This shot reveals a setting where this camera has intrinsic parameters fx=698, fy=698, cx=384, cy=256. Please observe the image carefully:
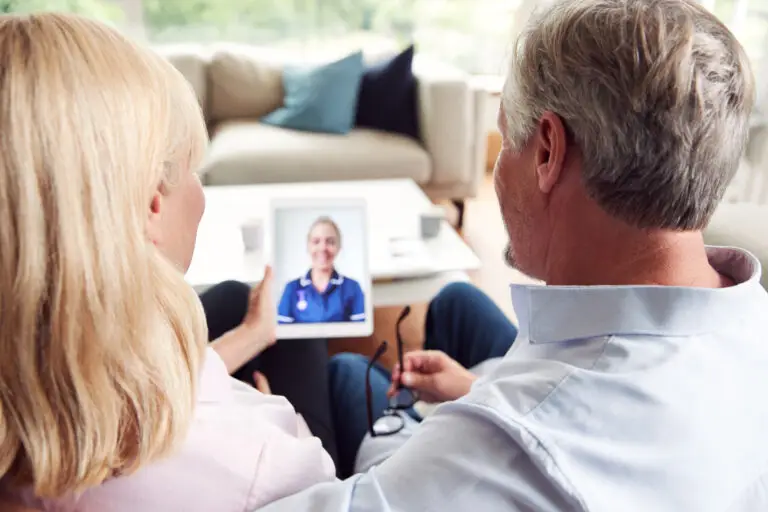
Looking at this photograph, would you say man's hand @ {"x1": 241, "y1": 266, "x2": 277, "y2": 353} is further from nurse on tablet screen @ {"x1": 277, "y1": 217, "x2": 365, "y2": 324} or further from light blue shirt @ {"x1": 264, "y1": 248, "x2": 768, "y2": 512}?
light blue shirt @ {"x1": 264, "y1": 248, "x2": 768, "y2": 512}

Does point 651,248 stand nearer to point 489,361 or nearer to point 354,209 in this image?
point 489,361

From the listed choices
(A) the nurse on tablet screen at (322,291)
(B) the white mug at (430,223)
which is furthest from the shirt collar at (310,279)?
(B) the white mug at (430,223)

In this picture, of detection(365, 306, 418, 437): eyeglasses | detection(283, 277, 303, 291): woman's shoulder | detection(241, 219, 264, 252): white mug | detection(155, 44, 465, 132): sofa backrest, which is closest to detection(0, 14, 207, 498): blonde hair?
detection(365, 306, 418, 437): eyeglasses

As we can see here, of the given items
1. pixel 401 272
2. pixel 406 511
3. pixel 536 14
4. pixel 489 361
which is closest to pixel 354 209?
pixel 401 272

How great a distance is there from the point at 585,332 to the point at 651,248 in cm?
12

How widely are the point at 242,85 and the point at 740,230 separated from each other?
2519 millimetres

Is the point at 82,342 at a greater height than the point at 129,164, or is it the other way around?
the point at 129,164

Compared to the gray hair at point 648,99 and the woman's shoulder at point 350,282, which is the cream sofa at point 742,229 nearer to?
the gray hair at point 648,99

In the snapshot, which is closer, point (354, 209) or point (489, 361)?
point (489, 361)

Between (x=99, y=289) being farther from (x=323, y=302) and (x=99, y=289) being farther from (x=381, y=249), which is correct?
(x=381, y=249)

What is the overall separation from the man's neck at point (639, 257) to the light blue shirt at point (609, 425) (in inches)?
1.5

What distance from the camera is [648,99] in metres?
0.66

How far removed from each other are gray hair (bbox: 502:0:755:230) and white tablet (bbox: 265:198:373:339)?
998mm

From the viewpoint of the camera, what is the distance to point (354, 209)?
1.82 m
